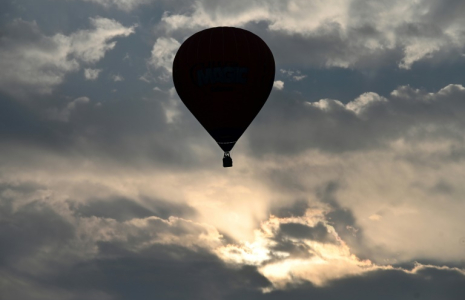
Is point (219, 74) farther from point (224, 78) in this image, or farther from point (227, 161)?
point (227, 161)

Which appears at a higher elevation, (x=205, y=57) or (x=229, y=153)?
(x=205, y=57)

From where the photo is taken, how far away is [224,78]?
98.1m

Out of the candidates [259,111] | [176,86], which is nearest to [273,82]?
[259,111]

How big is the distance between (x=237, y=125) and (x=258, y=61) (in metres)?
6.34

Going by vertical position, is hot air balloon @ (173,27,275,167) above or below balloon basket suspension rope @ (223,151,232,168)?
above

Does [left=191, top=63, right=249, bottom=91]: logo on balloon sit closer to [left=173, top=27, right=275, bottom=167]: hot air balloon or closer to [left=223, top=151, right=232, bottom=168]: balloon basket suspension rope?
[left=173, top=27, right=275, bottom=167]: hot air balloon

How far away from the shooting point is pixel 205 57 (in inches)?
3856

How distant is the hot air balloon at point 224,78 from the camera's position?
98.1m

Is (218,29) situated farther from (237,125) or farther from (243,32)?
(237,125)

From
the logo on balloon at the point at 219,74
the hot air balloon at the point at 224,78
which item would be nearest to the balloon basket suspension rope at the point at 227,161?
the hot air balloon at the point at 224,78

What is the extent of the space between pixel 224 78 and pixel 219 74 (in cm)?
60

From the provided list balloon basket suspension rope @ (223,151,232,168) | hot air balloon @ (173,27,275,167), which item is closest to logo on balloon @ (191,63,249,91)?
hot air balloon @ (173,27,275,167)

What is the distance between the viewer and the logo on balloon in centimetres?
9800

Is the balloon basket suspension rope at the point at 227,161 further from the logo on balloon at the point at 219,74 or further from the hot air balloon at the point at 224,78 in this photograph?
the logo on balloon at the point at 219,74
